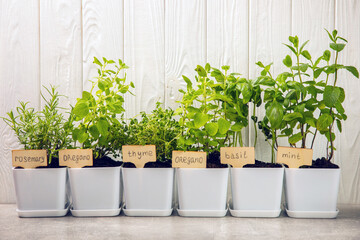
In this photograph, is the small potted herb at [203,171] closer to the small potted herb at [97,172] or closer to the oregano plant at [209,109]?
the oregano plant at [209,109]

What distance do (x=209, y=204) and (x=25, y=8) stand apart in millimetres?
1062

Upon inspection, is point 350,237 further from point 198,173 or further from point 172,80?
point 172,80

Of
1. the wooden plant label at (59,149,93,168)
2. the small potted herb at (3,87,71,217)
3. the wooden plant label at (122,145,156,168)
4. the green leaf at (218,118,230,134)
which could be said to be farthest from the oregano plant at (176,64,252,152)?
the small potted herb at (3,87,71,217)

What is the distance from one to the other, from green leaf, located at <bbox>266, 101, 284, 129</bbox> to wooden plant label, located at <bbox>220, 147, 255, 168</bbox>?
0.36 ft

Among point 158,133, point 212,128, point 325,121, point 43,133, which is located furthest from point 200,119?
point 43,133

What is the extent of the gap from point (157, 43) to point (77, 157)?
1.82 ft

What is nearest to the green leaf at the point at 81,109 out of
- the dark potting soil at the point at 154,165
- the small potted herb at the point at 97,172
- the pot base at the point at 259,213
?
the small potted herb at the point at 97,172

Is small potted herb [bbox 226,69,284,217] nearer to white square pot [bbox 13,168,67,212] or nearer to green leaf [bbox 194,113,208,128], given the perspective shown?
green leaf [bbox 194,113,208,128]

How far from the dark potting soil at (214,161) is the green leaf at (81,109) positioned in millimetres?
437

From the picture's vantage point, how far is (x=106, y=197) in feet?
3.84

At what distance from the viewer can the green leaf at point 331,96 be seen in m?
1.11

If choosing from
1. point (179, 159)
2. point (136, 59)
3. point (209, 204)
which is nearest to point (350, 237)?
point (209, 204)

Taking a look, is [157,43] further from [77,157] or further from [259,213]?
[259,213]

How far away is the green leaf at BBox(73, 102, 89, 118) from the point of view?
3.69 feet
